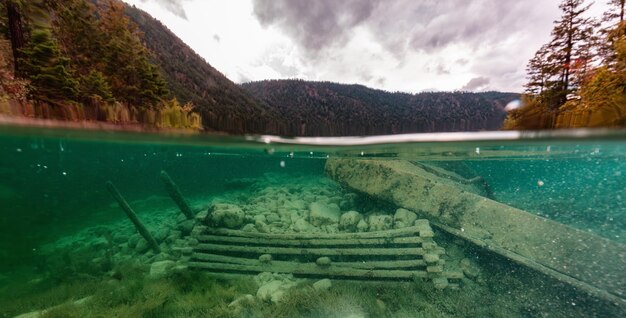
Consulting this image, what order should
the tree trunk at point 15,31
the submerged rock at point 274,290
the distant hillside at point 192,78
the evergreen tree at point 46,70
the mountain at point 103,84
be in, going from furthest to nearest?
the distant hillside at point 192,78
the tree trunk at point 15,31
the evergreen tree at point 46,70
the mountain at point 103,84
the submerged rock at point 274,290

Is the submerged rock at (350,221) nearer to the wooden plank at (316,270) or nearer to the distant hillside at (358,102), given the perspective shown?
the wooden plank at (316,270)

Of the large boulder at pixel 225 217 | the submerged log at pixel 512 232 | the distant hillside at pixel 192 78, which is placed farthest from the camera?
the distant hillside at pixel 192 78

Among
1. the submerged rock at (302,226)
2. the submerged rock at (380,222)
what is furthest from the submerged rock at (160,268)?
the submerged rock at (380,222)

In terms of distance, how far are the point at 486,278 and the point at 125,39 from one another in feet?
86.9

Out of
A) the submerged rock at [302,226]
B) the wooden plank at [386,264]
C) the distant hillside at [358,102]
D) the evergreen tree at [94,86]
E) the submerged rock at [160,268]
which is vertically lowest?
the submerged rock at [160,268]

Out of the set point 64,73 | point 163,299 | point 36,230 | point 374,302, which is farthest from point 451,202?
point 36,230

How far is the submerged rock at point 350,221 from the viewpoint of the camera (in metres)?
9.65

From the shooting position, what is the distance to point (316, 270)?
7.86 metres

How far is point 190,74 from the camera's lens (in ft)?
260

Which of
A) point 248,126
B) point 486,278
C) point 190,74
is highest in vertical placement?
point 190,74

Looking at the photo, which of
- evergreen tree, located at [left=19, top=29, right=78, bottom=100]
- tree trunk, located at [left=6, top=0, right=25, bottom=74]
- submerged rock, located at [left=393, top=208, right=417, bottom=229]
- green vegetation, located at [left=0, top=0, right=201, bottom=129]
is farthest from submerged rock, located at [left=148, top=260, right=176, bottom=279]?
tree trunk, located at [left=6, top=0, right=25, bottom=74]

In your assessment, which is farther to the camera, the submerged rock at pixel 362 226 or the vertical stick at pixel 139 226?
the vertical stick at pixel 139 226

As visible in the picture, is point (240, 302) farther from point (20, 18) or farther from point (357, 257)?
point (20, 18)

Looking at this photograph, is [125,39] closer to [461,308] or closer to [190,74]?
[461,308]
